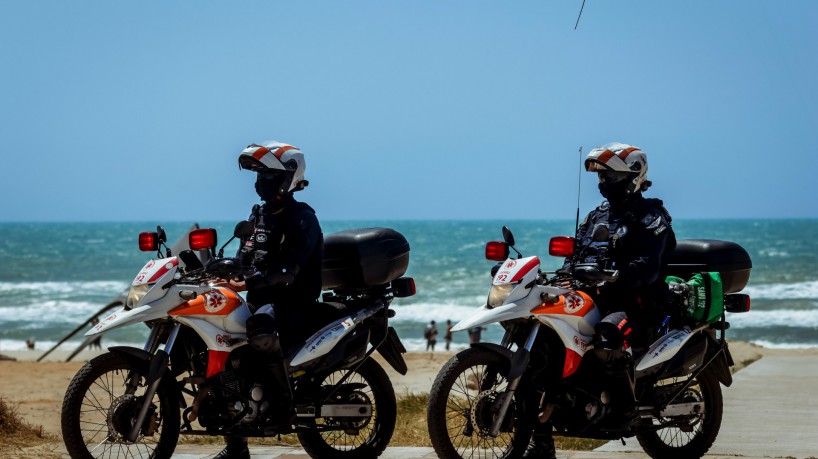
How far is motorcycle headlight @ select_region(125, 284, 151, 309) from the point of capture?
6.10 meters

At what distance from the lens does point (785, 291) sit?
4431 cm

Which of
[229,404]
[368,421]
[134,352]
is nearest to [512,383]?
[368,421]

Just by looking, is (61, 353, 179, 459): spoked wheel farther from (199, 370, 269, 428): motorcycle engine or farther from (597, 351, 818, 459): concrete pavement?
(597, 351, 818, 459): concrete pavement

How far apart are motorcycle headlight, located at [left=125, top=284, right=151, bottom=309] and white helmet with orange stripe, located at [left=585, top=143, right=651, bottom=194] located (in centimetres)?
262

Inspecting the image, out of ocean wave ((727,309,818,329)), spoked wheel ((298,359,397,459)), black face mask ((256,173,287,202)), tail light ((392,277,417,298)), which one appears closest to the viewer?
black face mask ((256,173,287,202))

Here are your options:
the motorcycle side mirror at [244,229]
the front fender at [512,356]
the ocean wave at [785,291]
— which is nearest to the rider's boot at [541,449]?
the front fender at [512,356]

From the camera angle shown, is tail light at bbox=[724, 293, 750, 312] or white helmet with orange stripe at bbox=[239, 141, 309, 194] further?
tail light at bbox=[724, 293, 750, 312]

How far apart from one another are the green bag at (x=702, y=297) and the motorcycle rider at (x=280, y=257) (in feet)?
7.06

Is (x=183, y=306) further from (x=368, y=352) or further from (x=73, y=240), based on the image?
(x=73, y=240)

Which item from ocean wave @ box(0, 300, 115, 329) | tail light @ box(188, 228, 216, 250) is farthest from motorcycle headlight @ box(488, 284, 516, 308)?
ocean wave @ box(0, 300, 115, 329)

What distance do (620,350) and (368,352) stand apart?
149cm

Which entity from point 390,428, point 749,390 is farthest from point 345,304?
point 749,390

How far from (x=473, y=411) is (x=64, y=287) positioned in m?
49.7

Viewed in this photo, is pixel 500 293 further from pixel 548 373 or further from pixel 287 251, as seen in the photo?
pixel 287 251
